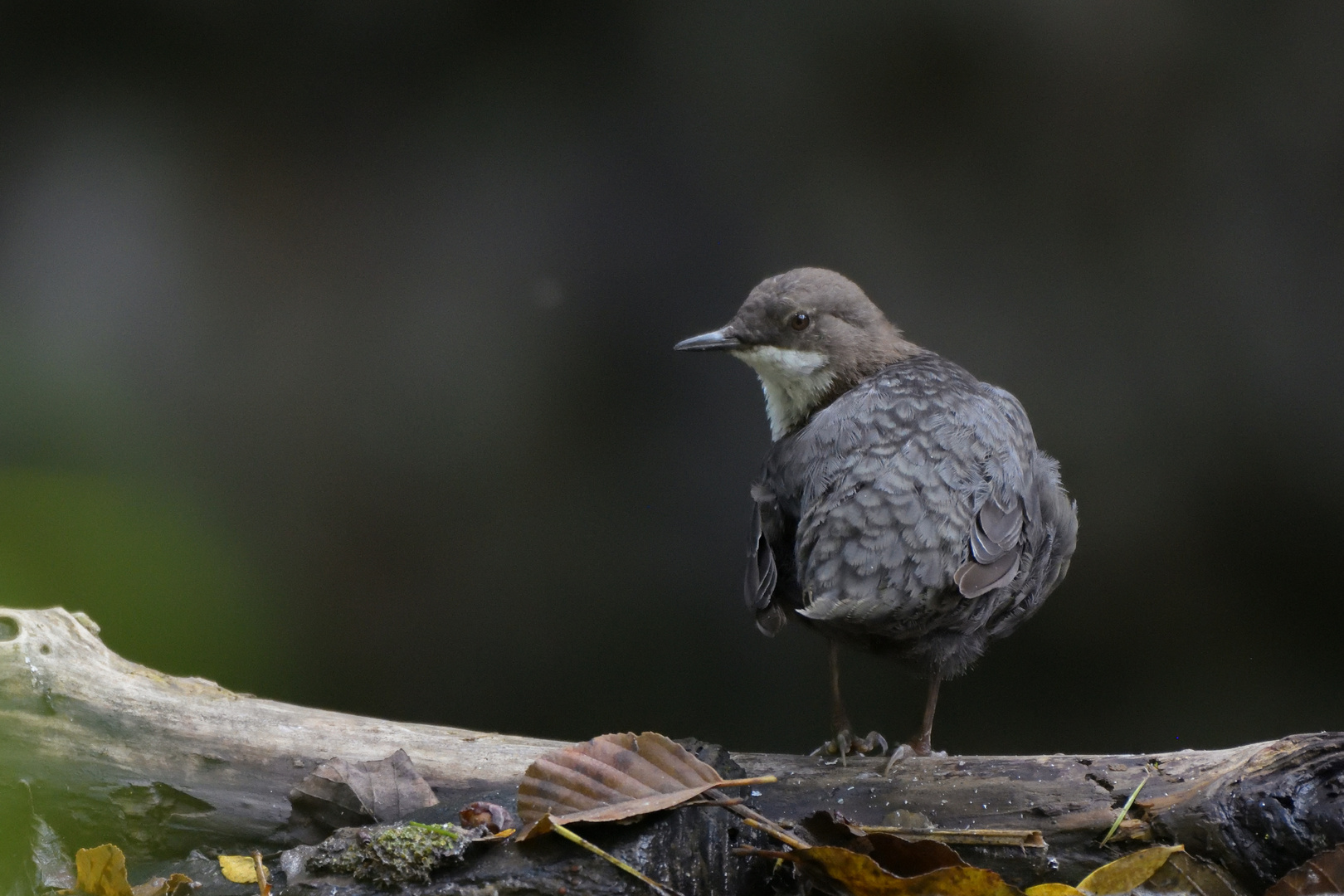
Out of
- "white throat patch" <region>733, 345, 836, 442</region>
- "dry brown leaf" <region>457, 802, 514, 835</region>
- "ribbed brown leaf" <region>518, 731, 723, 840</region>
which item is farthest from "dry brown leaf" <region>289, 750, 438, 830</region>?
"white throat patch" <region>733, 345, 836, 442</region>

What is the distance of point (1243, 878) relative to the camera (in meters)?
1.59

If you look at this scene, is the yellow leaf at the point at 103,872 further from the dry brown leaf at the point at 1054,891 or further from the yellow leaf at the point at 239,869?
the dry brown leaf at the point at 1054,891

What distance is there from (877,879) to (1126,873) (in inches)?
17.8

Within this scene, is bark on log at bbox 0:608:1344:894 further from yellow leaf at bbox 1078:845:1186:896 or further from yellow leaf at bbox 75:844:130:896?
yellow leaf at bbox 75:844:130:896

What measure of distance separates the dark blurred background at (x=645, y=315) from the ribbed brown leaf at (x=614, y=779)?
63.4 inches

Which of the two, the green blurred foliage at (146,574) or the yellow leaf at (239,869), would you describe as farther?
the green blurred foliage at (146,574)

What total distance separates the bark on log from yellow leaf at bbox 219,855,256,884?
0.13m

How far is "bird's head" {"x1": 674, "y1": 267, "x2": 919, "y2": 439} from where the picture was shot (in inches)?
104

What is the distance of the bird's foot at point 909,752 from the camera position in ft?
6.57

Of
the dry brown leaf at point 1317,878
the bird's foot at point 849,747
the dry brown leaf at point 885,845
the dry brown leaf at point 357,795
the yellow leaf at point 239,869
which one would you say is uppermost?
the dry brown leaf at point 1317,878

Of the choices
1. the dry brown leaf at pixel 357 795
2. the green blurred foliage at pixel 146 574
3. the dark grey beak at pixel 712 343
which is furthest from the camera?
the dark grey beak at pixel 712 343

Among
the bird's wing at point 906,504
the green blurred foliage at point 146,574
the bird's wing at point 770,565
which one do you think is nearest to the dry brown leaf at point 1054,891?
the bird's wing at point 906,504

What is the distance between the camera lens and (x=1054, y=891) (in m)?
1.54

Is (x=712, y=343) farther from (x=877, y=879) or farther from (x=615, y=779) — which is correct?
(x=877, y=879)
